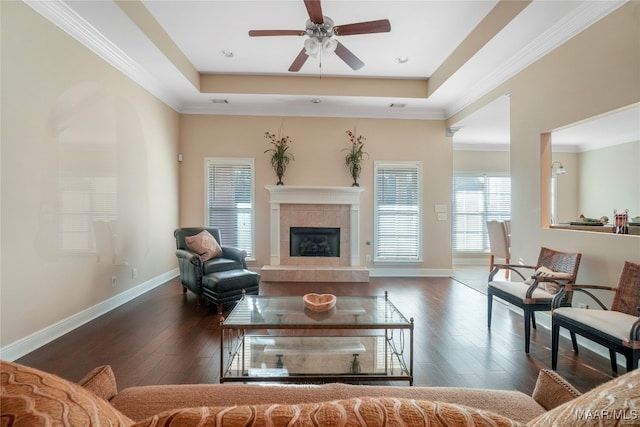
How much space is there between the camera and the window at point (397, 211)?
578 cm

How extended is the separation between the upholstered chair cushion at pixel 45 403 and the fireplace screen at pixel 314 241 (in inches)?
199

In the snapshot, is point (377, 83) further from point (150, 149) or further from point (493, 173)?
point (493, 173)

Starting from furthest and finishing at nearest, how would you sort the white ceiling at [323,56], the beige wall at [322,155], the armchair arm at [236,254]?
the beige wall at [322,155], the armchair arm at [236,254], the white ceiling at [323,56]

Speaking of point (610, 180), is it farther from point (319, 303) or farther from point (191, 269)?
point (191, 269)

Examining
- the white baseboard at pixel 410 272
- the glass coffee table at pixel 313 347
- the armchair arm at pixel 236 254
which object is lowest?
the white baseboard at pixel 410 272

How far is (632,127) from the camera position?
553cm

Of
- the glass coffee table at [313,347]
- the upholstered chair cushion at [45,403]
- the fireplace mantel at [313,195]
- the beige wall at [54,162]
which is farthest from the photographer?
the fireplace mantel at [313,195]

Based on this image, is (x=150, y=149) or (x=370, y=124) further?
(x=370, y=124)

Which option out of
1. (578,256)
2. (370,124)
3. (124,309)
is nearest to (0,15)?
(124,309)

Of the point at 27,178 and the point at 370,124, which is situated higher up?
the point at 370,124

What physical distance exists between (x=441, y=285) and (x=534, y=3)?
12.9 feet

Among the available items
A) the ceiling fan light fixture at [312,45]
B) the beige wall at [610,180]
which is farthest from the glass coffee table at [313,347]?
the beige wall at [610,180]

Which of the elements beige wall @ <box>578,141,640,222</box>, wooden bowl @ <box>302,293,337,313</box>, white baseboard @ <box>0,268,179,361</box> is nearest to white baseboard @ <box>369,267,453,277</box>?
wooden bowl @ <box>302,293,337,313</box>

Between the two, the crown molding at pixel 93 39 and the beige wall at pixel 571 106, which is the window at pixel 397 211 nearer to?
the beige wall at pixel 571 106
